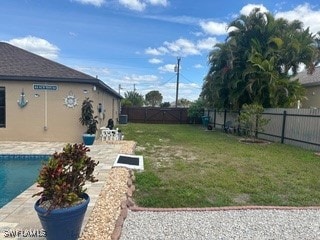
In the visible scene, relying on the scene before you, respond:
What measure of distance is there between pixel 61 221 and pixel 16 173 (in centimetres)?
520

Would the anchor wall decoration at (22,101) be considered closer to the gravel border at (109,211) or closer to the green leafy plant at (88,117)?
the green leafy plant at (88,117)

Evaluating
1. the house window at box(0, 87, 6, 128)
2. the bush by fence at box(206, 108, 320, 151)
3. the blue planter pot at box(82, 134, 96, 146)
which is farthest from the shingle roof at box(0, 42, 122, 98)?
the bush by fence at box(206, 108, 320, 151)

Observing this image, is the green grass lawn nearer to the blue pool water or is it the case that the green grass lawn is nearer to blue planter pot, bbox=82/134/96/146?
blue planter pot, bbox=82/134/96/146

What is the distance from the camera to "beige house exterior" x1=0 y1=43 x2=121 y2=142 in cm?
1123


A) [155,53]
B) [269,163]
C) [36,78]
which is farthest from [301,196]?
[155,53]

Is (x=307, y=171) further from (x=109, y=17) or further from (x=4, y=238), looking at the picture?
(x=109, y=17)

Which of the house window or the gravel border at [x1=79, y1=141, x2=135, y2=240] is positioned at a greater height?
the house window

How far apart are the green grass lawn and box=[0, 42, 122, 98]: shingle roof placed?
14.0 feet

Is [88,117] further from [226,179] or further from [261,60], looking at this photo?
[261,60]

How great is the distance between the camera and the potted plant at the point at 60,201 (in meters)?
2.86

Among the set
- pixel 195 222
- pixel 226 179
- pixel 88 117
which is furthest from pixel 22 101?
pixel 195 222


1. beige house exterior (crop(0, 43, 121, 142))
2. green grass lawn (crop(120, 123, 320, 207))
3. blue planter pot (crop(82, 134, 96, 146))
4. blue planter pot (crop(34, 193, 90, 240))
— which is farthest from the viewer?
beige house exterior (crop(0, 43, 121, 142))

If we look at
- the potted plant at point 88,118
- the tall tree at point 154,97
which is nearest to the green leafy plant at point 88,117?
the potted plant at point 88,118

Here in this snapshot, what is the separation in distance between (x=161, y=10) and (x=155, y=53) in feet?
53.3
